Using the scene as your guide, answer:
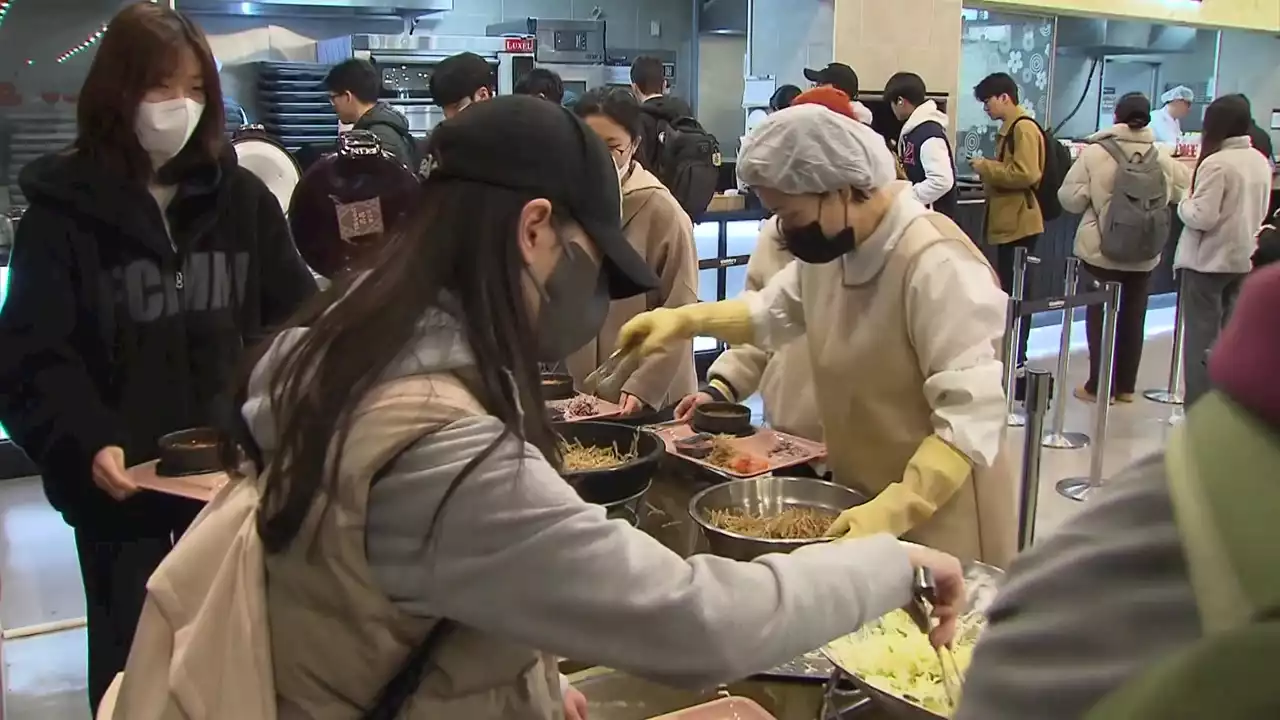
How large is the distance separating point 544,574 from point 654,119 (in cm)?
479

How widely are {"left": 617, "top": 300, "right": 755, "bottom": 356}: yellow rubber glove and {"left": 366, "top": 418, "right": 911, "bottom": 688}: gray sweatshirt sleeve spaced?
144cm

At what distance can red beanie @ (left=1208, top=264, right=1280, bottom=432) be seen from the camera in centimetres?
49

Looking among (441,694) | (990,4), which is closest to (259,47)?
(990,4)

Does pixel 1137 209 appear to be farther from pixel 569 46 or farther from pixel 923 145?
pixel 569 46

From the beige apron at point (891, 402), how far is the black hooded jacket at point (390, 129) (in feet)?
9.28

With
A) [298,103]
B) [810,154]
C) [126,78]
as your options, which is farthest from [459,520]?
[298,103]

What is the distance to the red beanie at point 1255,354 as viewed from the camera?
1.62ft

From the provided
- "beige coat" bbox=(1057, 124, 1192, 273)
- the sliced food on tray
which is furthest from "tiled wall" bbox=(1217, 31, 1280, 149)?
the sliced food on tray

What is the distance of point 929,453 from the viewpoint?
1999 millimetres

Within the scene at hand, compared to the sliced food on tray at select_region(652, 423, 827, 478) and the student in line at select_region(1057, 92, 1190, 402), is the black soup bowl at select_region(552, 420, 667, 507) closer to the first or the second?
the sliced food on tray at select_region(652, 423, 827, 478)

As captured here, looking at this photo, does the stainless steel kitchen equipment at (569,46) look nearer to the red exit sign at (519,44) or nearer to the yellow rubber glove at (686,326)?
the red exit sign at (519,44)

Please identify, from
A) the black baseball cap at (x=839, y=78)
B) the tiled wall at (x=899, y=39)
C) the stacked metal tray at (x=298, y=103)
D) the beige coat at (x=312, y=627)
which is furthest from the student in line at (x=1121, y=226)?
the beige coat at (x=312, y=627)

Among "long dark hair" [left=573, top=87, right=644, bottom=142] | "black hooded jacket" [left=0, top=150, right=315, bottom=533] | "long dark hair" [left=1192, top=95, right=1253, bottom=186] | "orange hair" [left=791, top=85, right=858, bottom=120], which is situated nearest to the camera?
"black hooded jacket" [left=0, top=150, right=315, bottom=533]

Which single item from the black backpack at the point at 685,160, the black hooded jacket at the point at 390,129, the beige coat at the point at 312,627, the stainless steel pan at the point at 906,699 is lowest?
the stainless steel pan at the point at 906,699
